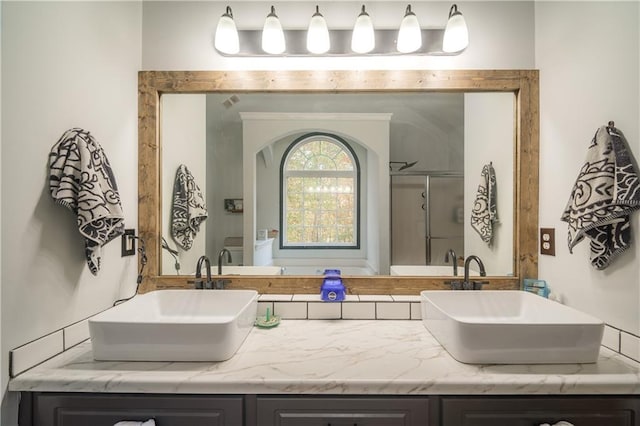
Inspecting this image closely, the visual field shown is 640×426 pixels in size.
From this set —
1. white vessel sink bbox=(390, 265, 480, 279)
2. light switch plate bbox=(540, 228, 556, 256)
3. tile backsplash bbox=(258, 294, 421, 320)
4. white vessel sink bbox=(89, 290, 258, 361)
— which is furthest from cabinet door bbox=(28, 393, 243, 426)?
light switch plate bbox=(540, 228, 556, 256)

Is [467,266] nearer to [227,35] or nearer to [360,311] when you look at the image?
[360,311]

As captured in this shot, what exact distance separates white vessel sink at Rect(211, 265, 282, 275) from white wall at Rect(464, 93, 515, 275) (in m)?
0.96

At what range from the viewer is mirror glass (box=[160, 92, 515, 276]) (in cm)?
152

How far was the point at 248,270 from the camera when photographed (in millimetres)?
1532

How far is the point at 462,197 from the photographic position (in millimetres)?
1539

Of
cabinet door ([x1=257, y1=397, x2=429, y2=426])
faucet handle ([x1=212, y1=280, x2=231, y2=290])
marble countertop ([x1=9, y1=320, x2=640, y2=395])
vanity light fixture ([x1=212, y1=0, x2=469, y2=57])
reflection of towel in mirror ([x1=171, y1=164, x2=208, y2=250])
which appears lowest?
cabinet door ([x1=257, y1=397, x2=429, y2=426])

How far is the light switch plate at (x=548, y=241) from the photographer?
1384 mm

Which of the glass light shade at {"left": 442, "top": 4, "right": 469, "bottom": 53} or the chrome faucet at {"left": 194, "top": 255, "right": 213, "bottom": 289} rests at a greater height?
the glass light shade at {"left": 442, "top": 4, "right": 469, "bottom": 53}

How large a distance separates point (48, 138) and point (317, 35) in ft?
3.75

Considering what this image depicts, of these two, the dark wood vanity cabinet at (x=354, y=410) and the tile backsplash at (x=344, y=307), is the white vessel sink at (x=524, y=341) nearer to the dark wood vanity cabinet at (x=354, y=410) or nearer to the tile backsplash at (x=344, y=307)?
the dark wood vanity cabinet at (x=354, y=410)

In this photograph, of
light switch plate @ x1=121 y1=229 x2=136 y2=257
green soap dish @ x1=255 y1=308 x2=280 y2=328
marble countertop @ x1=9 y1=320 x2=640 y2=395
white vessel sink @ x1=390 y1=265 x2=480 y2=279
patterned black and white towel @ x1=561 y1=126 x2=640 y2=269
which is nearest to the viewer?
marble countertop @ x1=9 y1=320 x2=640 y2=395

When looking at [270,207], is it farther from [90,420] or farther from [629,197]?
[629,197]

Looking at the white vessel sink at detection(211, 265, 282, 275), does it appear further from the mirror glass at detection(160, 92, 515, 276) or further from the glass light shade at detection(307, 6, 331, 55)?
the glass light shade at detection(307, 6, 331, 55)

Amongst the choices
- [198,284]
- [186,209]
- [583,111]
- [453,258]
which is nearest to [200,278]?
[198,284]
